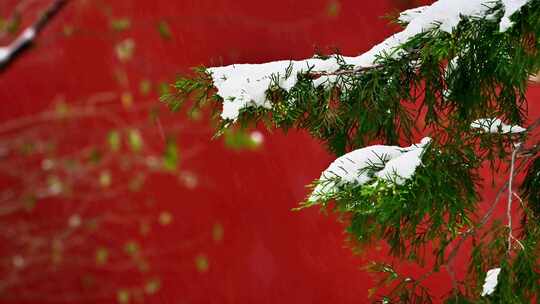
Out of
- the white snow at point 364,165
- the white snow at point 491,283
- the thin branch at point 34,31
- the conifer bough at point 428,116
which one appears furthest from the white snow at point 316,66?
the thin branch at point 34,31

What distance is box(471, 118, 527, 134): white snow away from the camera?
1.01 metres

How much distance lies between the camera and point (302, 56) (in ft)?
8.87

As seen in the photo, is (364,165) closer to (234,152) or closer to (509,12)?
(509,12)

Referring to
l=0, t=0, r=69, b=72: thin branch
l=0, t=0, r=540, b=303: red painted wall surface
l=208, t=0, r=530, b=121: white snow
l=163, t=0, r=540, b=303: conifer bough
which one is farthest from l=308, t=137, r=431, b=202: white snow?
l=0, t=0, r=540, b=303: red painted wall surface

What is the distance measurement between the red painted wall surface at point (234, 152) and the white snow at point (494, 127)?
168cm

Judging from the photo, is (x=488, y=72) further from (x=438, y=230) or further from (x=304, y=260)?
(x=304, y=260)

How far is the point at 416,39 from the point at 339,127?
28 centimetres

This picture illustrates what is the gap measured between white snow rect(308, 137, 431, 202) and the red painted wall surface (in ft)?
6.02

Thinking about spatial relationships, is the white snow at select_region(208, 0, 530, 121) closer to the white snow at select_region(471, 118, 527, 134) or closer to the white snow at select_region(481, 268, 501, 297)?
the white snow at select_region(471, 118, 527, 134)

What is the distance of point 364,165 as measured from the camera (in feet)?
2.87

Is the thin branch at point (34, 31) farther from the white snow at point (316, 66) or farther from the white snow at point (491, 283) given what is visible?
the white snow at point (491, 283)

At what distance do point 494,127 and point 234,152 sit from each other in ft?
5.93

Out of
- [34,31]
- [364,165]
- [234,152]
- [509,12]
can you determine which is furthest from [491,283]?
[234,152]

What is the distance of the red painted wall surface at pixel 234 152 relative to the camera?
8.87ft
